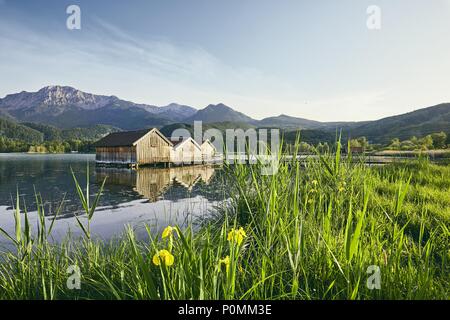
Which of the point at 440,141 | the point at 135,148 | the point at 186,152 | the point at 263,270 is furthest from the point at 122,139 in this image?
the point at 440,141

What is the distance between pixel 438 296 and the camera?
223 cm

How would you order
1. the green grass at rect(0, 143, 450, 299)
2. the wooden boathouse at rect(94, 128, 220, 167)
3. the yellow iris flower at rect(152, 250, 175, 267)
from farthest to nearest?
1. the wooden boathouse at rect(94, 128, 220, 167)
2. the green grass at rect(0, 143, 450, 299)
3. the yellow iris flower at rect(152, 250, 175, 267)

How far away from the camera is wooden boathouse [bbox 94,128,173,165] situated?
38.7m

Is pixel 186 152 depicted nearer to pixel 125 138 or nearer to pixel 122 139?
pixel 125 138

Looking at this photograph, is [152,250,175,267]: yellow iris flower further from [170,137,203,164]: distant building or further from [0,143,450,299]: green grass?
[170,137,203,164]: distant building

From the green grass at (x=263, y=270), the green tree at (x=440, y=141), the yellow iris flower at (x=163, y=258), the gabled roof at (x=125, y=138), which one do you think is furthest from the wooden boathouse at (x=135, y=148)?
the green tree at (x=440, y=141)

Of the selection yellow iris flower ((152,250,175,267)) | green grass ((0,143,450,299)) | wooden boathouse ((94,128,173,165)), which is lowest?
green grass ((0,143,450,299))


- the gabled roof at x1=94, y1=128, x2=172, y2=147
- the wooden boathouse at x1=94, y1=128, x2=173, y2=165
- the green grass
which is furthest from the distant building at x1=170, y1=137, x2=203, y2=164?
the green grass

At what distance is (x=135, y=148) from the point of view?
126ft

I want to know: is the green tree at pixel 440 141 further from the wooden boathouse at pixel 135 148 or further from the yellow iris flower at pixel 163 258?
the yellow iris flower at pixel 163 258

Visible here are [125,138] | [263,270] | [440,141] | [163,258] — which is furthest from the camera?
[125,138]

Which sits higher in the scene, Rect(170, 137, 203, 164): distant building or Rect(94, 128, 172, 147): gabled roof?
Rect(94, 128, 172, 147): gabled roof

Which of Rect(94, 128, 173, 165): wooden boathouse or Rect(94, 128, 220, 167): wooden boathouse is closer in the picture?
Rect(94, 128, 173, 165): wooden boathouse
